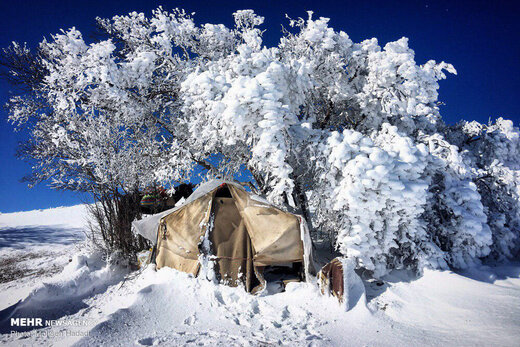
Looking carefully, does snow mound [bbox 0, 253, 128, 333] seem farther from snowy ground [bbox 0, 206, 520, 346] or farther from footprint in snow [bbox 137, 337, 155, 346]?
footprint in snow [bbox 137, 337, 155, 346]

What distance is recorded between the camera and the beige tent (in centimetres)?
520

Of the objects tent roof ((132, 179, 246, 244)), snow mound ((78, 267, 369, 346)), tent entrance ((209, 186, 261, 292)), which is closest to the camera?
snow mound ((78, 267, 369, 346))

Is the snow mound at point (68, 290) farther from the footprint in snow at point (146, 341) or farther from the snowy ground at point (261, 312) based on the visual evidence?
the footprint in snow at point (146, 341)

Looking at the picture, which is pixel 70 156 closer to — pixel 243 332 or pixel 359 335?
pixel 243 332

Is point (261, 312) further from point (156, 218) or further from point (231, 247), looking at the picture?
point (156, 218)

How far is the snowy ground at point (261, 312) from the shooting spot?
3283mm

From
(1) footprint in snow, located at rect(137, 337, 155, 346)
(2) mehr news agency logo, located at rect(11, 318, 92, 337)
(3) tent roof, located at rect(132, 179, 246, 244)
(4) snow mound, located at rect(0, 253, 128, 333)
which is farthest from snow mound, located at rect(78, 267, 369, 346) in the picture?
(4) snow mound, located at rect(0, 253, 128, 333)

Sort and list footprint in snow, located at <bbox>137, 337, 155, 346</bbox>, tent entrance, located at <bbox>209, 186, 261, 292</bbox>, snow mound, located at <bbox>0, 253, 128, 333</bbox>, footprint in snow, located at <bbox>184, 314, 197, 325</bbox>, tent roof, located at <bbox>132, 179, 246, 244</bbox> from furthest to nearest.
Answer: tent roof, located at <bbox>132, 179, 246, 244</bbox> < tent entrance, located at <bbox>209, 186, 261, 292</bbox> < snow mound, located at <bbox>0, 253, 128, 333</bbox> < footprint in snow, located at <bbox>184, 314, 197, 325</bbox> < footprint in snow, located at <bbox>137, 337, 155, 346</bbox>

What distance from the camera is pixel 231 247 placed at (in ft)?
17.5

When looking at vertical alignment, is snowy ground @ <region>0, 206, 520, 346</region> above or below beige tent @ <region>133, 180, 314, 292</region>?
below

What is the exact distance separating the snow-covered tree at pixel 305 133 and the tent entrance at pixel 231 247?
1.20m

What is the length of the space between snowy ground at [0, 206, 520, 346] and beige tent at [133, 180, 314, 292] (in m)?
0.39

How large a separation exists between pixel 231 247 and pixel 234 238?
0.63 feet

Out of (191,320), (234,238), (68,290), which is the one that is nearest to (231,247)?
(234,238)
